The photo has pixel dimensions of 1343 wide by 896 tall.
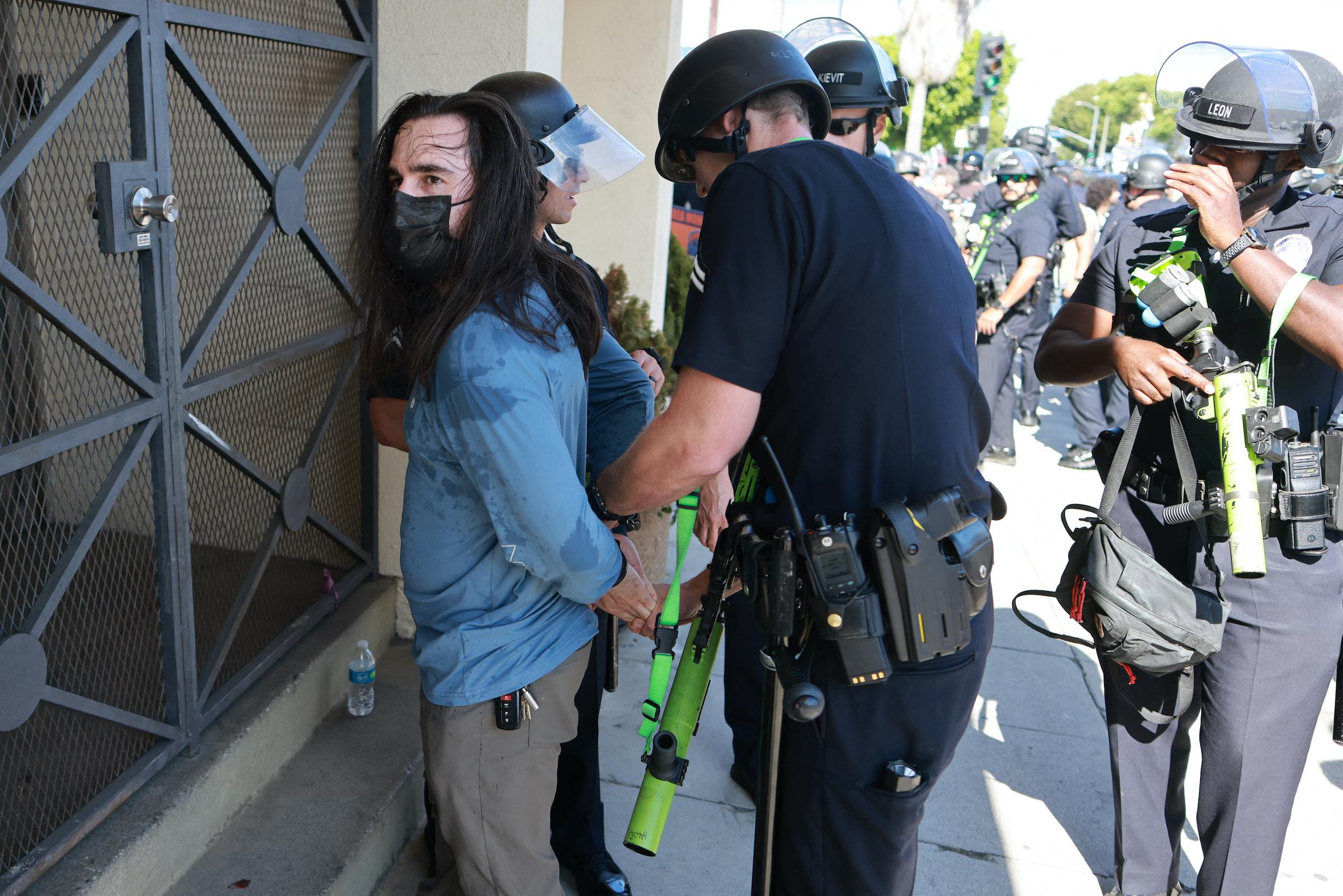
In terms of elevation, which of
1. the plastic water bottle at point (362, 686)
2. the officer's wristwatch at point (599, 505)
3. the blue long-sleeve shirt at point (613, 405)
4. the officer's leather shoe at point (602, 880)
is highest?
the blue long-sleeve shirt at point (613, 405)

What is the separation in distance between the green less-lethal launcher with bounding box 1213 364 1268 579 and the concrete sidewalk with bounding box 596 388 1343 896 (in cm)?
135

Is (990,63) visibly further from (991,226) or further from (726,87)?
(726,87)

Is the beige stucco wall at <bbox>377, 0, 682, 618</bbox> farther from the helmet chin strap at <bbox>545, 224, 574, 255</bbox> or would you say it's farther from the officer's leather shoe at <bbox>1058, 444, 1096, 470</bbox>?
the officer's leather shoe at <bbox>1058, 444, 1096, 470</bbox>

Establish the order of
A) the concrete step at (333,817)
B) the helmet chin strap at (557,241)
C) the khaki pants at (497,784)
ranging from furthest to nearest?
the helmet chin strap at (557,241)
the concrete step at (333,817)
the khaki pants at (497,784)

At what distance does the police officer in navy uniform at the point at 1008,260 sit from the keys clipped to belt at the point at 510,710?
19.6 feet

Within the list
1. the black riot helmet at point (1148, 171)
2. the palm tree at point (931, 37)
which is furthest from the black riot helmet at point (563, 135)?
the palm tree at point (931, 37)

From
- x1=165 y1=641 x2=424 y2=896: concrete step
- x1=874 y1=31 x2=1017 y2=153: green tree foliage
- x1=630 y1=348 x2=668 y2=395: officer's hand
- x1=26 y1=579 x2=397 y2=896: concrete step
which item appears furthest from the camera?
x1=874 y1=31 x2=1017 y2=153: green tree foliage

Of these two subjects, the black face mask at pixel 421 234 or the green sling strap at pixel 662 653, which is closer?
the black face mask at pixel 421 234

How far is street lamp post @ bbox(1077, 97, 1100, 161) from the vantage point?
85231 mm

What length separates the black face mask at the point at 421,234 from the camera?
1.93 metres

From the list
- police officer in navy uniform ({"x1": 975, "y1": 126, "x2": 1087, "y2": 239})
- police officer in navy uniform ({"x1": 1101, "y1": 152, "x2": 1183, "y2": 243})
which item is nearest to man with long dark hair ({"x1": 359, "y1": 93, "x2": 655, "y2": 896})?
police officer in navy uniform ({"x1": 975, "y1": 126, "x2": 1087, "y2": 239})

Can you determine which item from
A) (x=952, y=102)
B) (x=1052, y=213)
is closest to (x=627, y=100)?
(x=1052, y=213)

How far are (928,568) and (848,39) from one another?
238 cm

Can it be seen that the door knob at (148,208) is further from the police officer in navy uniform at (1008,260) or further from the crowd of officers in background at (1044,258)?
the police officer in navy uniform at (1008,260)
